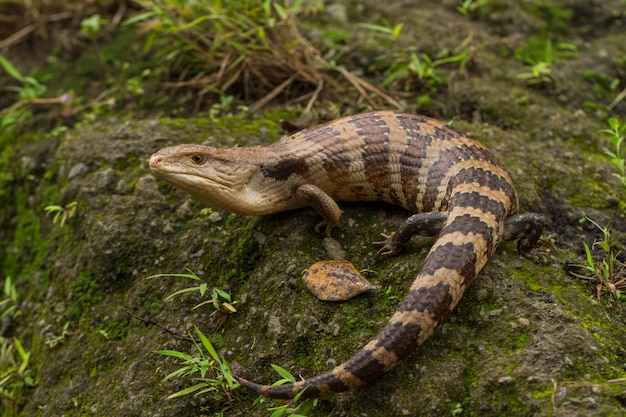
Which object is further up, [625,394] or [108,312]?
[625,394]

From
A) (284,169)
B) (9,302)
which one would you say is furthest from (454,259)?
(9,302)

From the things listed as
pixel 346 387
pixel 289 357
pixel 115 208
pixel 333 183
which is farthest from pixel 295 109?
pixel 346 387

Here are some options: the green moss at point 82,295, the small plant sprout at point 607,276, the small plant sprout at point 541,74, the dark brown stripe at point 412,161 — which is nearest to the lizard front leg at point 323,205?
the dark brown stripe at point 412,161

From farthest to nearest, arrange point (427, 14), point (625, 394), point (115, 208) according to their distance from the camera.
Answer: point (427, 14) < point (115, 208) < point (625, 394)

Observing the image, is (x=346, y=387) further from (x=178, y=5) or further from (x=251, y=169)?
(x=178, y=5)

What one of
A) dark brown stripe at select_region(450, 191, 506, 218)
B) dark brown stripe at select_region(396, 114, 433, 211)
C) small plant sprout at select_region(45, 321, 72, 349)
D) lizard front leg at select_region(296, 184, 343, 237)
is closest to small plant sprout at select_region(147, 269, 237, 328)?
lizard front leg at select_region(296, 184, 343, 237)

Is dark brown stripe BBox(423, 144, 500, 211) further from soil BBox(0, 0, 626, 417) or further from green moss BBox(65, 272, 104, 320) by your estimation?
green moss BBox(65, 272, 104, 320)
